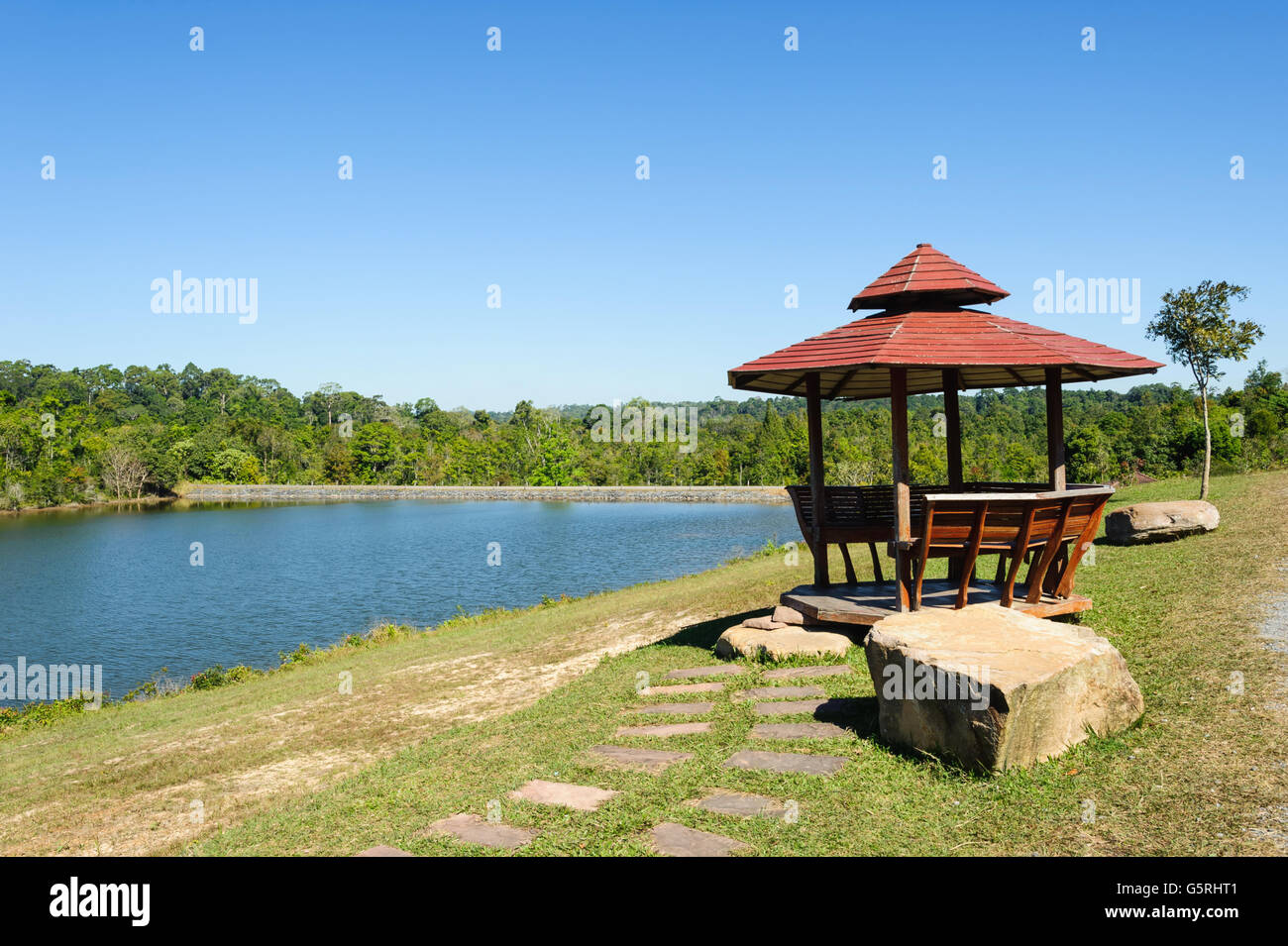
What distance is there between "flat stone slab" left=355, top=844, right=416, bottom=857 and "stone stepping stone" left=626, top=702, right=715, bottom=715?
2804mm

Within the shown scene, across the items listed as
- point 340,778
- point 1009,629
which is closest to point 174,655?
point 340,778

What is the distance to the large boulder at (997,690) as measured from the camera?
461 cm

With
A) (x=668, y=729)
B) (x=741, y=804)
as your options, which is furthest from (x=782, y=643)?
(x=741, y=804)

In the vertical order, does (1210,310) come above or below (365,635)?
above

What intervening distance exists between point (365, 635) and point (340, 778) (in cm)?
1349

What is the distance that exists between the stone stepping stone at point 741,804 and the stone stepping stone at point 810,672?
8.23 feet

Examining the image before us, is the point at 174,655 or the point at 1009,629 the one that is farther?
the point at 174,655

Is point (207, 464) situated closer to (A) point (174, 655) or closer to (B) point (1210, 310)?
(A) point (174, 655)

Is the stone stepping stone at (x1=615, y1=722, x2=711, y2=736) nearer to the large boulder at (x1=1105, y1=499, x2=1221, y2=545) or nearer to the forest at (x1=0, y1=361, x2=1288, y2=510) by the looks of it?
the large boulder at (x1=1105, y1=499, x2=1221, y2=545)

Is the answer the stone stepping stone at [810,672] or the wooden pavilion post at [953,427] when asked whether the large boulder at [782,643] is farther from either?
the wooden pavilion post at [953,427]

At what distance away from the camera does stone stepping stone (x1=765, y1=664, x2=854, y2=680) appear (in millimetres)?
7117

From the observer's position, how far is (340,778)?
7.07 metres
